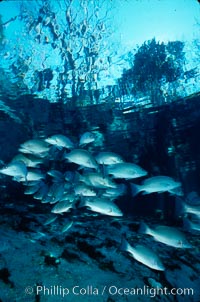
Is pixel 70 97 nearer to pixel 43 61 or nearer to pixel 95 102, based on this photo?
pixel 95 102

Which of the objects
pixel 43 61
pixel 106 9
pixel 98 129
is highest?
pixel 106 9

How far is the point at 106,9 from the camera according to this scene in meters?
9.16

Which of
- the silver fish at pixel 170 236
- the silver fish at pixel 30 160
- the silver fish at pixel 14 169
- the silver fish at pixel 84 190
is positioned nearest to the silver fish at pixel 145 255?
the silver fish at pixel 170 236

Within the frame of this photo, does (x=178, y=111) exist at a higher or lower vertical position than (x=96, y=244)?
higher

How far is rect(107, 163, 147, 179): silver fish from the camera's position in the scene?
6.19 metres

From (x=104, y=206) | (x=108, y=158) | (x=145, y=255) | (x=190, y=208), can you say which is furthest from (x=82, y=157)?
(x=190, y=208)

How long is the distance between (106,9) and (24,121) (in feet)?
26.1

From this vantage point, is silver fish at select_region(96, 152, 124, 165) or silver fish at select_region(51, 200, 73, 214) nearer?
silver fish at select_region(51, 200, 73, 214)

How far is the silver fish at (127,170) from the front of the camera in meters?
6.19

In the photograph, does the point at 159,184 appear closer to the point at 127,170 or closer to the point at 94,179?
the point at 127,170

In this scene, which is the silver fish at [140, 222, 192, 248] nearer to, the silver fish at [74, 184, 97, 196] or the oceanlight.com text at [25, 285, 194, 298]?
the oceanlight.com text at [25, 285, 194, 298]

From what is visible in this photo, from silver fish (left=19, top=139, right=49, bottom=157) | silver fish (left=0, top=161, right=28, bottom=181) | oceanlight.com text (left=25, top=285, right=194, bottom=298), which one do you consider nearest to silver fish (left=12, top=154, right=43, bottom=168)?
silver fish (left=19, top=139, right=49, bottom=157)

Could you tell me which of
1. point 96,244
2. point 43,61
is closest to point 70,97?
point 43,61

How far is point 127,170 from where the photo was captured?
20.4 feet
